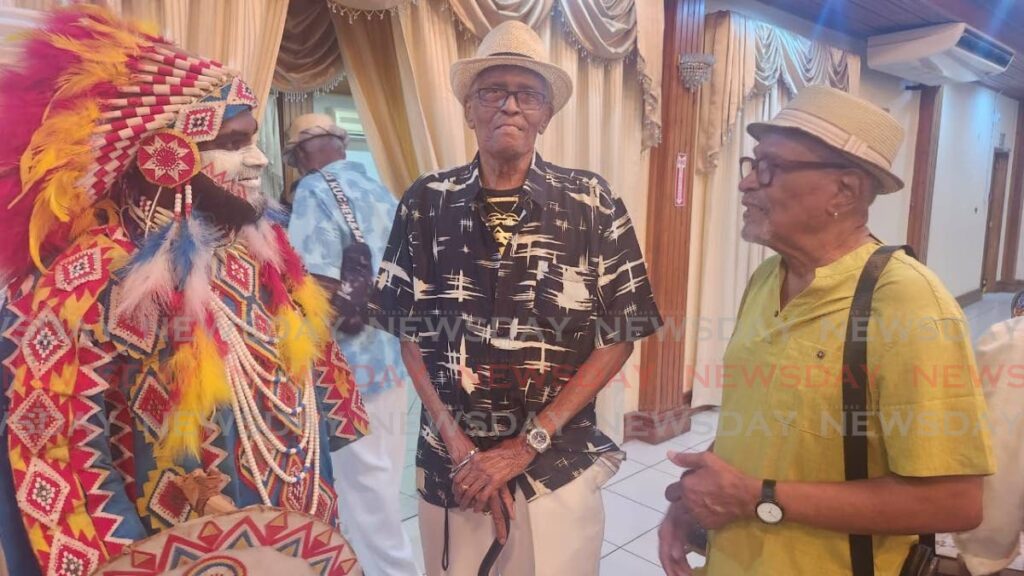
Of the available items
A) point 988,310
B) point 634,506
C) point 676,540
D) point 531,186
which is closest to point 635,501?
point 634,506

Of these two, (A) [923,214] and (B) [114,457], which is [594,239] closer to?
(B) [114,457]

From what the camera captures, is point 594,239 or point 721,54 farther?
point 721,54

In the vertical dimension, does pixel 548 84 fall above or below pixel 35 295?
above

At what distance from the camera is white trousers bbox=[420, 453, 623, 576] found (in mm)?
1418

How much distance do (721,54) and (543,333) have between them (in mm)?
3194

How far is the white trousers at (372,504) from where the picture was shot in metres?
2.32

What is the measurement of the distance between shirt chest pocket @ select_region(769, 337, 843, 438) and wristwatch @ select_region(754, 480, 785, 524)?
11 centimetres

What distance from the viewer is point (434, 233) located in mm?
1497

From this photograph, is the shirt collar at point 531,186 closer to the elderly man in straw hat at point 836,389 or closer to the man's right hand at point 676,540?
the elderly man in straw hat at point 836,389

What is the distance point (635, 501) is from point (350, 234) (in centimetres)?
193

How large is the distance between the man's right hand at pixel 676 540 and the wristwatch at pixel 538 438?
29cm

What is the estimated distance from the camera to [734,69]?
13.1 ft

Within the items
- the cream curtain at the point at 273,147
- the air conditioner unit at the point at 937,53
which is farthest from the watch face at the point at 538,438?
the air conditioner unit at the point at 937,53

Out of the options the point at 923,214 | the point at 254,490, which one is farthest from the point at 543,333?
the point at 923,214
